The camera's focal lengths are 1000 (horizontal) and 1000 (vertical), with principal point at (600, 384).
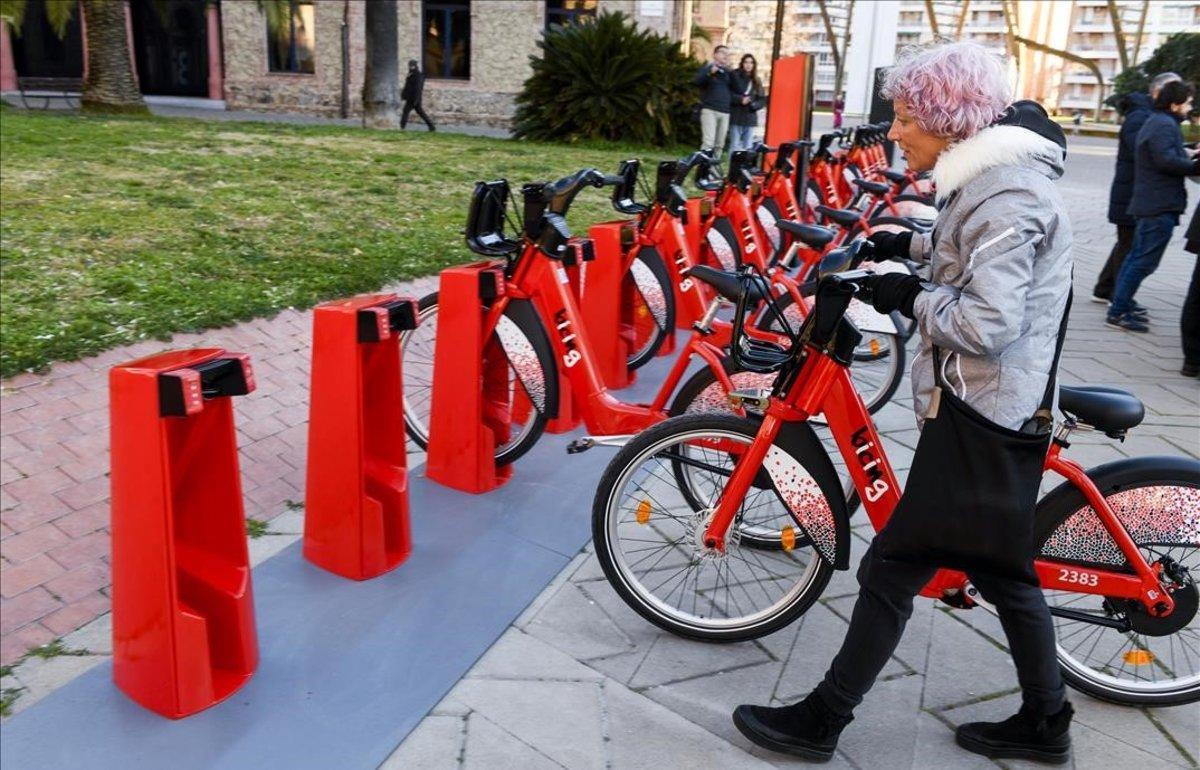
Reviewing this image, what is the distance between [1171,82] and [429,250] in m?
5.25

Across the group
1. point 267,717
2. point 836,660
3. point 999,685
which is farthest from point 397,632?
point 999,685

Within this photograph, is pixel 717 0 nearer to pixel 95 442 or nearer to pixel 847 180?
pixel 847 180

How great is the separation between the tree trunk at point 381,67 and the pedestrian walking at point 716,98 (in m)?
5.77

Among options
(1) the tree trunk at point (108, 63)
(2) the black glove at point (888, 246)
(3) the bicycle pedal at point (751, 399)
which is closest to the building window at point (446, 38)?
(1) the tree trunk at point (108, 63)

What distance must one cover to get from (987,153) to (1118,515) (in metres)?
1.12

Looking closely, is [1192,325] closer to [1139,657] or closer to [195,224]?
[1139,657]

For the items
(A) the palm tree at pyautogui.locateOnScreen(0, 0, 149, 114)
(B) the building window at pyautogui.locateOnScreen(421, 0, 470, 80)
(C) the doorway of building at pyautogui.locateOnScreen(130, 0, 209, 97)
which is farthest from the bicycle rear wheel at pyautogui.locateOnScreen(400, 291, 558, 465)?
(C) the doorway of building at pyautogui.locateOnScreen(130, 0, 209, 97)

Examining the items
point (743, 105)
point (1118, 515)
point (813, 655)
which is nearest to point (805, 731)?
point (813, 655)

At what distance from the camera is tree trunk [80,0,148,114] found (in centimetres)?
1628

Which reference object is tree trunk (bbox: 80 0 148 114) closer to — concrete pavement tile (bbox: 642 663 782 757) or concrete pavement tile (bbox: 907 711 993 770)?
concrete pavement tile (bbox: 642 663 782 757)

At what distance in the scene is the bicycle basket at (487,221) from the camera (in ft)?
13.4

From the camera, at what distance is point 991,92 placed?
2.31m

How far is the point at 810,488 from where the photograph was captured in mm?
2879

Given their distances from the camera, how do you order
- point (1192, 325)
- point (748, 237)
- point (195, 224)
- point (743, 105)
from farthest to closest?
1. point (743, 105)
2. point (195, 224)
3. point (748, 237)
4. point (1192, 325)
